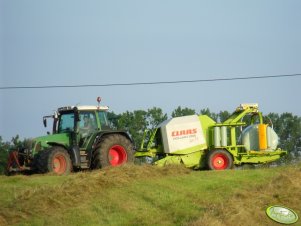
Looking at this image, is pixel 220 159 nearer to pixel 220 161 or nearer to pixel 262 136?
pixel 220 161

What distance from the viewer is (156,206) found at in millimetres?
12352

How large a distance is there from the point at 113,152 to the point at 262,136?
5737 millimetres

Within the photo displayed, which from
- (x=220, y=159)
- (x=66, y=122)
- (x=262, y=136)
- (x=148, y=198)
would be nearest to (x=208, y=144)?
(x=220, y=159)

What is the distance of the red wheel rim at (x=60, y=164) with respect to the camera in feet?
58.2

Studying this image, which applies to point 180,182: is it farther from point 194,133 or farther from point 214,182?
point 194,133

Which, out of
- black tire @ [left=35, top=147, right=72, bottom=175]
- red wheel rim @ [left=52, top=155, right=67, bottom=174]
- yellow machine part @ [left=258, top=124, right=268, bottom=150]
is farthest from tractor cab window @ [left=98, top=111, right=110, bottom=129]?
yellow machine part @ [left=258, top=124, right=268, bottom=150]

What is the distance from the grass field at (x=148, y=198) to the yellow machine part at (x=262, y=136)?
5852mm

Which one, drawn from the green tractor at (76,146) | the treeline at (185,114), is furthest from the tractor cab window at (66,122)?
the treeline at (185,114)

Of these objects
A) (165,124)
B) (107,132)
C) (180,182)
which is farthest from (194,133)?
(180,182)

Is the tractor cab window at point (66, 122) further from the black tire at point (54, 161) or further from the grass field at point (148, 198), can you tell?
the grass field at point (148, 198)

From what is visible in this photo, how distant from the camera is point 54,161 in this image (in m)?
17.7

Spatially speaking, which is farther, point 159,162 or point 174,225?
point 159,162

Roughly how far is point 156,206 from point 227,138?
9069 mm

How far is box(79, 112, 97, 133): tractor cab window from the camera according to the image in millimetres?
19109
